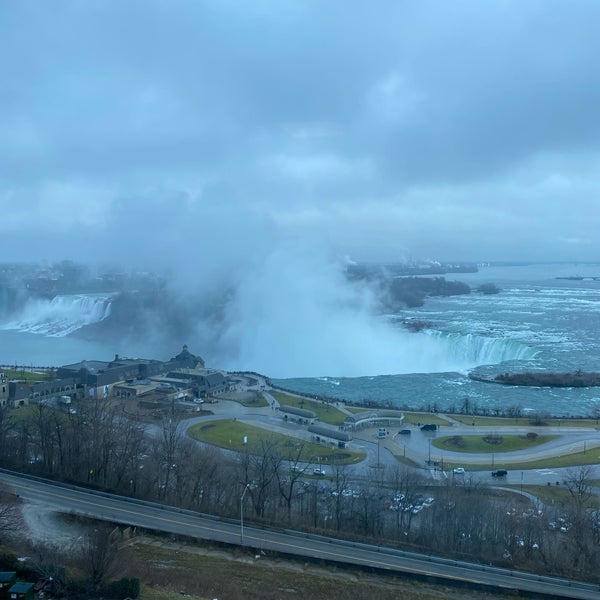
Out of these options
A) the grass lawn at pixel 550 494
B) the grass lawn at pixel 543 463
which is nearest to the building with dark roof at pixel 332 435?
the grass lawn at pixel 543 463

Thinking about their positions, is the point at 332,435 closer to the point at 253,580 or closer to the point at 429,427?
the point at 429,427

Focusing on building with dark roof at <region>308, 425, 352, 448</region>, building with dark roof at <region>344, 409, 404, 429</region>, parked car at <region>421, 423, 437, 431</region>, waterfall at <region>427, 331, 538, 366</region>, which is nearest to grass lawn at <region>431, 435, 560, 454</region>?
parked car at <region>421, 423, 437, 431</region>

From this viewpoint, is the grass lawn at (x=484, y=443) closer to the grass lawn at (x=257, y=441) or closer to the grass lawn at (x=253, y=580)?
the grass lawn at (x=257, y=441)

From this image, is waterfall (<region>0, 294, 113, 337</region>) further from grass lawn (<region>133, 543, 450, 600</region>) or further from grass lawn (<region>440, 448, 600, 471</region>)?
grass lawn (<region>133, 543, 450, 600</region>)

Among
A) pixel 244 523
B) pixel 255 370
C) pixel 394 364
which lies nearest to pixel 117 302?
pixel 255 370

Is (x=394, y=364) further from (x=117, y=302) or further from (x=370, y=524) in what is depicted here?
(x=117, y=302)

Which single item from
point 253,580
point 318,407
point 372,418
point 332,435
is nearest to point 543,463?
point 372,418
